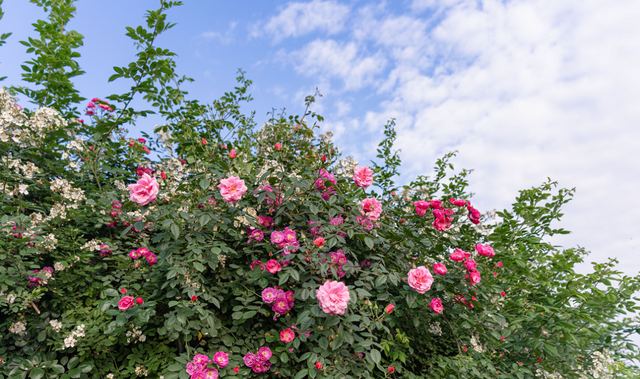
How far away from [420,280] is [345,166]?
4.01 feet

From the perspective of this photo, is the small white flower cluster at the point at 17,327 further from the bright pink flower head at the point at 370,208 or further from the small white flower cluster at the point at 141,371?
the bright pink flower head at the point at 370,208

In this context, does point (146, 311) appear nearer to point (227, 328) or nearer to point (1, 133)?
point (227, 328)

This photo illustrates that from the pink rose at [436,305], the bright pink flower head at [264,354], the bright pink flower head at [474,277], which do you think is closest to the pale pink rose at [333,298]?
the bright pink flower head at [264,354]

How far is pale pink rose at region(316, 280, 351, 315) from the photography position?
1.84 m

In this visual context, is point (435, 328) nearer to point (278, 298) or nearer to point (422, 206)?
point (422, 206)

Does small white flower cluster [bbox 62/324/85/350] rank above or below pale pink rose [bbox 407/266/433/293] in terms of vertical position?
below

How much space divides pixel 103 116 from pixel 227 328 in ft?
7.76

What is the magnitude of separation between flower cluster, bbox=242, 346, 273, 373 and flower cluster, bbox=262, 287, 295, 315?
239mm

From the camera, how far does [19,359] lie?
7.10 feet

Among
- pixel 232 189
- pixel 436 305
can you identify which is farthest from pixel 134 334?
pixel 436 305

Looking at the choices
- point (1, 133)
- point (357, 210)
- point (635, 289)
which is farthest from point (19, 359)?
point (635, 289)

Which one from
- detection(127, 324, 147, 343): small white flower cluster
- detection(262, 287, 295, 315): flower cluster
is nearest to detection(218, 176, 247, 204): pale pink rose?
detection(262, 287, 295, 315): flower cluster

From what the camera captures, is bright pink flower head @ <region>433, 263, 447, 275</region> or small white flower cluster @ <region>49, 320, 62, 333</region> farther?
bright pink flower head @ <region>433, 263, 447, 275</region>

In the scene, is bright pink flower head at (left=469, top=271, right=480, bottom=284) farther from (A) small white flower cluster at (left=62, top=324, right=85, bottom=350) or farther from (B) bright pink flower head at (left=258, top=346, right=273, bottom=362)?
→ (A) small white flower cluster at (left=62, top=324, right=85, bottom=350)
